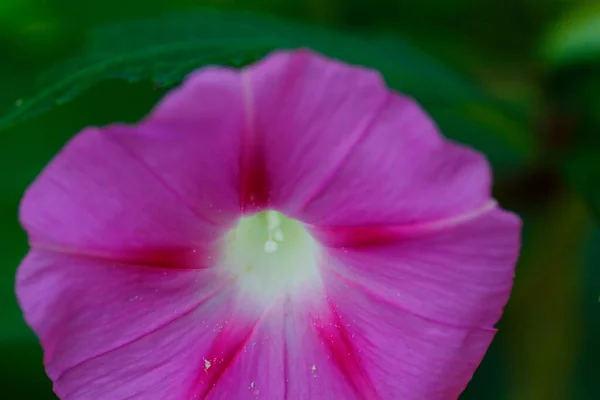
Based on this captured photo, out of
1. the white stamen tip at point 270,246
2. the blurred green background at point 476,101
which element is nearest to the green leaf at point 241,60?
the blurred green background at point 476,101

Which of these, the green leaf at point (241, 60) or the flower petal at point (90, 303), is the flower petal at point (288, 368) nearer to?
the flower petal at point (90, 303)

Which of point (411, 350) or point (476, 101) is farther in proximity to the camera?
point (476, 101)

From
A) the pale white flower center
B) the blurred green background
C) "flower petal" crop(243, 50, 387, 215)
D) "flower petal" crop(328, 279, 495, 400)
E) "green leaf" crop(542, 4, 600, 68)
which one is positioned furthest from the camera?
"green leaf" crop(542, 4, 600, 68)

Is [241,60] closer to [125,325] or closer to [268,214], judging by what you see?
[268,214]

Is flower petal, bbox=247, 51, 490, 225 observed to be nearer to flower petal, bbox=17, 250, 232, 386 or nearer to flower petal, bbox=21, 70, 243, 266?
flower petal, bbox=21, 70, 243, 266

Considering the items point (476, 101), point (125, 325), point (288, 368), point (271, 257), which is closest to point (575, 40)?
point (476, 101)

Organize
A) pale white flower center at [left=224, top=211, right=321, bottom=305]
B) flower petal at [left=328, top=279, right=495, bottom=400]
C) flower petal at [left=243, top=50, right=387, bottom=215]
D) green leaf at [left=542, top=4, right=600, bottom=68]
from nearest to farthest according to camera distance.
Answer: flower petal at [left=243, top=50, right=387, bottom=215] → flower petal at [left=328, top=279, right=495, bottom=400] → pale white flower center at [left=224, top=211, right=321, bottom=305] → green leaf at [left=542, top=4, right=600, bottom=68]

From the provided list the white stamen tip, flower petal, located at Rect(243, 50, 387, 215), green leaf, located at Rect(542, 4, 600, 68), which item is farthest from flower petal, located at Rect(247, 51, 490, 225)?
green leaf, located at Rect(542, 4, 600, 68)
